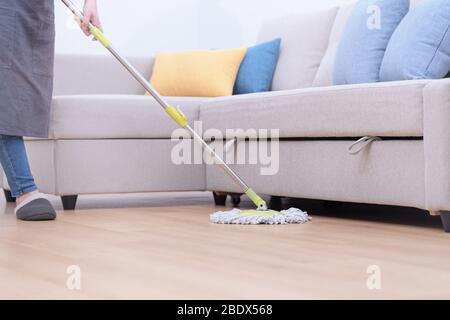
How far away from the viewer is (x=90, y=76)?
12.7 ft

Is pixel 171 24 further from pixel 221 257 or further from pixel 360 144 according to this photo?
pixel 221 257

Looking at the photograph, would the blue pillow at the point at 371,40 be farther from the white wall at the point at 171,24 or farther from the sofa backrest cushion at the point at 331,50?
the white wall at the point at 171,24

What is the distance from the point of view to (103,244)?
2.03 metres

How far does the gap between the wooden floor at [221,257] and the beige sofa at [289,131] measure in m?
0.15

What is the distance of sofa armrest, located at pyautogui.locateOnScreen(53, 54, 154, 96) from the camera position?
3.83 meters

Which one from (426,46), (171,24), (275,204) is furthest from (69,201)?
(171,24)

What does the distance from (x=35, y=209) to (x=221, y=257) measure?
1.02m

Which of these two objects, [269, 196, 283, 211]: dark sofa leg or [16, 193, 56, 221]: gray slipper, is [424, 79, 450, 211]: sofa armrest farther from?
[16, 193, 56, 221]: gray slipper

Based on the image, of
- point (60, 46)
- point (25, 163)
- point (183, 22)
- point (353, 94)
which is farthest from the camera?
point (183, 22)

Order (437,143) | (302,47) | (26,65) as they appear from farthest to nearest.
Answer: (302,47)
(26,65)
(437,143)

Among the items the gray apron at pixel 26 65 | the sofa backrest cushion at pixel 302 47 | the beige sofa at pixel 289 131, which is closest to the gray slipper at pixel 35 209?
the gray apron at pixel 26 65
